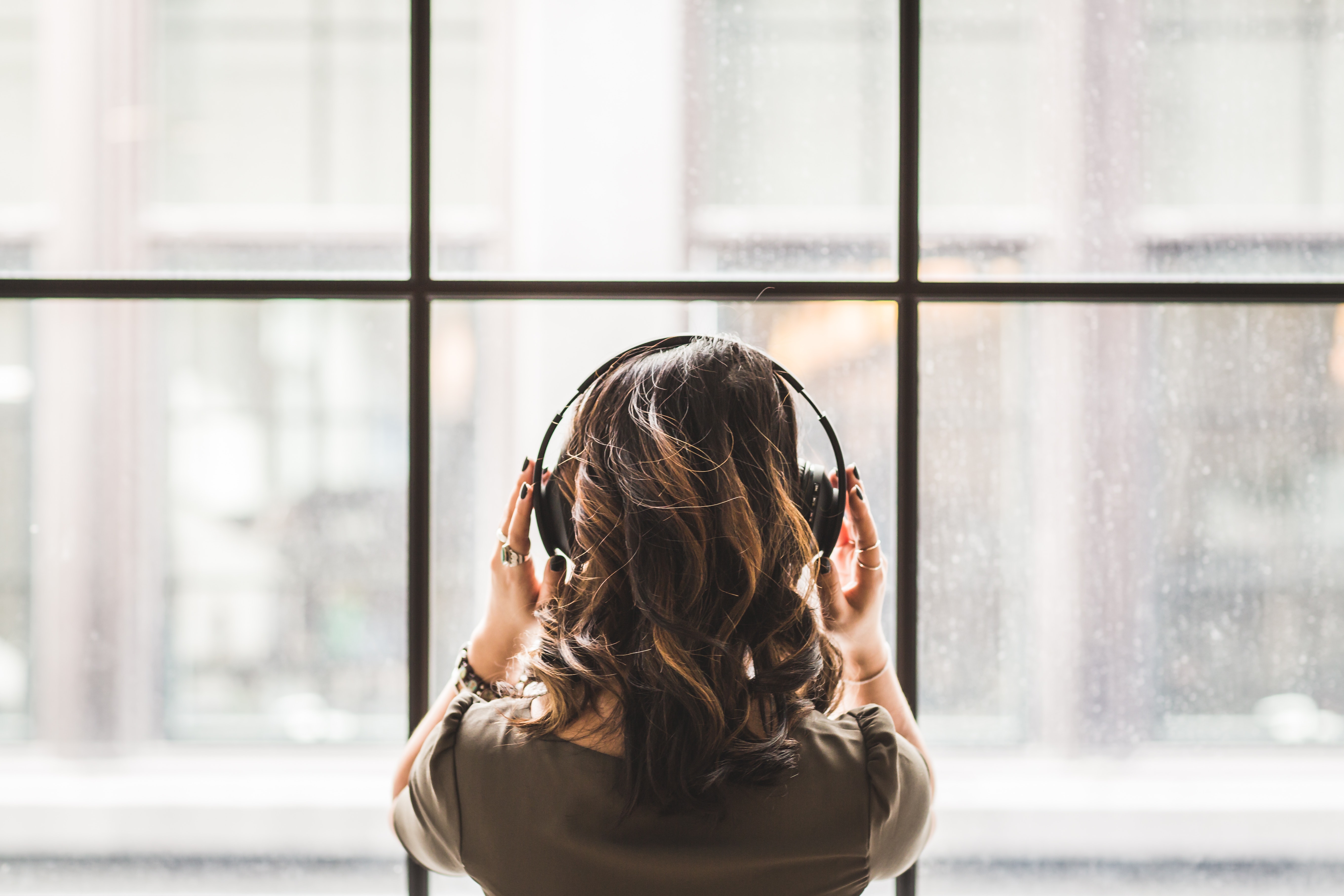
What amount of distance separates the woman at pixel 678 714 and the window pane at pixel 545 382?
39 cm

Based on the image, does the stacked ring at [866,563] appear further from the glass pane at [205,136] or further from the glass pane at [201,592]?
the glass pane at [205,136]

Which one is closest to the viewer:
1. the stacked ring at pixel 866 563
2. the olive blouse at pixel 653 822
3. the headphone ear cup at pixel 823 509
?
the olive blouse at pixel 653 822

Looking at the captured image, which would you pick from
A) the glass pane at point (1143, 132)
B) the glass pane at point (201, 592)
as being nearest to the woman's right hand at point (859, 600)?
the glass pane at point (1143, 132)

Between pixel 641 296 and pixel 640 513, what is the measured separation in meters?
0.48

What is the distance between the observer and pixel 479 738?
780 millimetres

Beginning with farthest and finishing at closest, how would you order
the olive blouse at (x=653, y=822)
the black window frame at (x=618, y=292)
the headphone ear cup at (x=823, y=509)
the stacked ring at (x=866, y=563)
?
the black window frame at (x=618, y=292) → the stacked ring at (x=866, y=563) → the headphone ear cup at (x=823, y=509) → the olive blouse at (x=653, y=822)

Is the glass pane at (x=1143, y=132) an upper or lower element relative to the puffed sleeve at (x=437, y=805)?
upper

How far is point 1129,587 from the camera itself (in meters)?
1.23

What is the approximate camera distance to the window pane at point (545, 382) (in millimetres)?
1180

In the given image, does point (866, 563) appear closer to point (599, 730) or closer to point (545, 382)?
point (599, 730)

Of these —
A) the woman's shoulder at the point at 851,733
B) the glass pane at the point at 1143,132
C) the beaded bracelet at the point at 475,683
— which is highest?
the glass pane at the point at 1143,132

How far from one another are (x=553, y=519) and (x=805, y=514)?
0.26m

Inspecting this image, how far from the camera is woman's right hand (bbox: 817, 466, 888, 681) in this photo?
0.93 metres

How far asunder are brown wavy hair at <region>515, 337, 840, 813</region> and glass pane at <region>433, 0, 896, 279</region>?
0.47m
